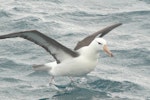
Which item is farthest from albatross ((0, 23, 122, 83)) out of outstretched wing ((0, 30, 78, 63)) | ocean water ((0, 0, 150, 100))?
ocean water ((0, 0, 150, 100))

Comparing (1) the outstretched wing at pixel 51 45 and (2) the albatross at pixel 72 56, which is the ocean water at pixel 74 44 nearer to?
(2) the albatross at pixel 72 56

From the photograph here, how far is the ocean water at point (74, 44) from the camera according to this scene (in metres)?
11.7

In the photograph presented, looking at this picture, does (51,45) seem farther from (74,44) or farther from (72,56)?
(74,44)

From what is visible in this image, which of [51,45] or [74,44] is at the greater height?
[51,45]

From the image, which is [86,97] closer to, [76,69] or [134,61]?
[76,69]

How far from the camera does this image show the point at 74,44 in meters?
15.0

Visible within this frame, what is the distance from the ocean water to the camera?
1174 cm

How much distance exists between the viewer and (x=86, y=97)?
11.5 meters

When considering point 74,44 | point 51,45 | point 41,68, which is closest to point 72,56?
point 51,45

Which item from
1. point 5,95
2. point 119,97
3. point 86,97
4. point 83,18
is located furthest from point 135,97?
point 83,18

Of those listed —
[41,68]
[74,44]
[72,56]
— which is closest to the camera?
[72,56]

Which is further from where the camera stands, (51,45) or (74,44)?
(74,44)

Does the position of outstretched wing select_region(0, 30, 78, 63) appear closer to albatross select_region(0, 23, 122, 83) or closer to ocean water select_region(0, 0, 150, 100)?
albatross select_region(0, 23, 122, 83)

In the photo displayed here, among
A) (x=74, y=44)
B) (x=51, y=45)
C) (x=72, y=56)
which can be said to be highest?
(x=51, y=45)
